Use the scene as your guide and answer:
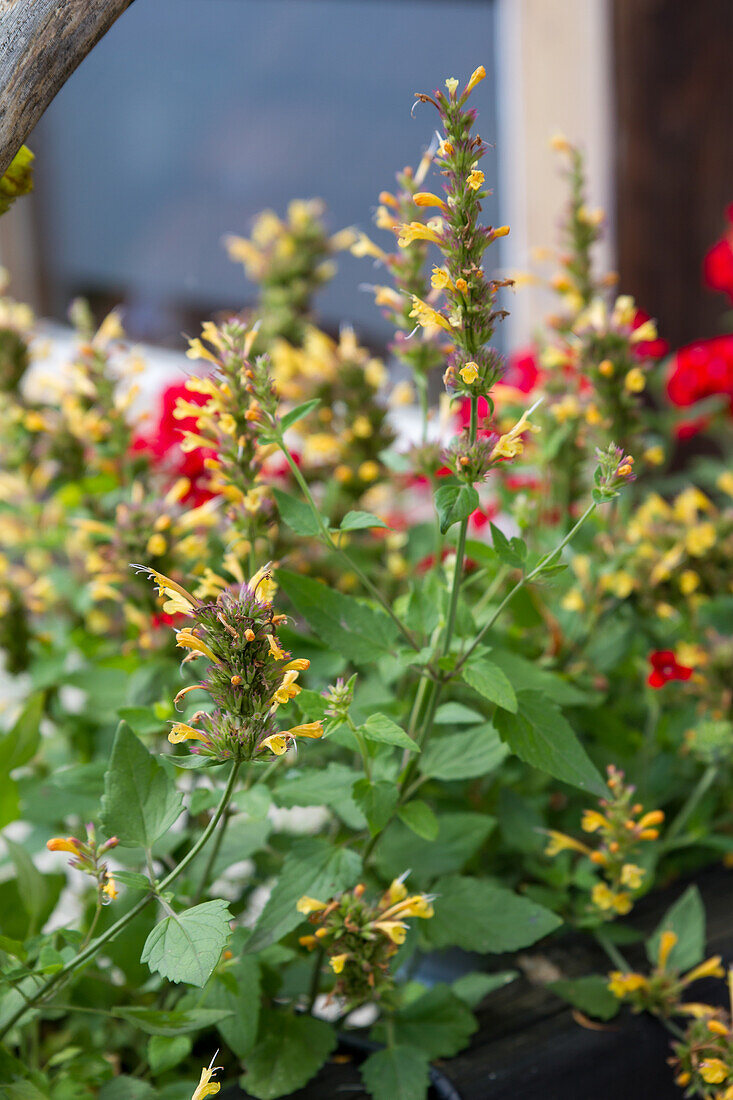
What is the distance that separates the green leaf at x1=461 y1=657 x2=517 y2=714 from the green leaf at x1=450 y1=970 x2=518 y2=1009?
23 centimetres

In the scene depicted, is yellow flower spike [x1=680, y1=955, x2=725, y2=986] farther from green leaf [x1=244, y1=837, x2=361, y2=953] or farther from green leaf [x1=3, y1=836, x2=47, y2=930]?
green leaf [x1=3, y1=836, x2=47, y2=930]

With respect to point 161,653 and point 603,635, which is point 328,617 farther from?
point 603,635

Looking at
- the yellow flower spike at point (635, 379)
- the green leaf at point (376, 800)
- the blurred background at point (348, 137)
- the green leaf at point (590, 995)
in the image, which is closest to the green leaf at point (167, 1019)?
the green leaf at point (376, 800)

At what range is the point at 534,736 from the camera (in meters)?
0.53

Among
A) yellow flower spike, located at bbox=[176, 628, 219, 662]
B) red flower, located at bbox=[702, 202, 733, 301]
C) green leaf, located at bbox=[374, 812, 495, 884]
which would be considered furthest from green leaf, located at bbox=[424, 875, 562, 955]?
red flower, located at bbox=[702, 202, 733, 301]

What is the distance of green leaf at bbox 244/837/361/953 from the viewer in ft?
1.74

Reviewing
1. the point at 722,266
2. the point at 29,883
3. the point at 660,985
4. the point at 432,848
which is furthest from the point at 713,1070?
the point at 722,266

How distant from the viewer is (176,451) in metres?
0.95

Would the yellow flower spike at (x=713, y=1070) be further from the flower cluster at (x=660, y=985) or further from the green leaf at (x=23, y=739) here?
the green leaf at (x=23, y=739)

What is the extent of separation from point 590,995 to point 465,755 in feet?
0.60

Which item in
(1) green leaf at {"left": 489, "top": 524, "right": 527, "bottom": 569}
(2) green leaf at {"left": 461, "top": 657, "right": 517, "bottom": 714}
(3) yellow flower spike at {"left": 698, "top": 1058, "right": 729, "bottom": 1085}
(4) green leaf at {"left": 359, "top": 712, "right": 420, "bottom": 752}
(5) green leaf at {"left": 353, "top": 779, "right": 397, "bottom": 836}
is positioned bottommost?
(3) yellow flower spike at {"left": 698, "top": 1058, "right": 729, "bottom": 1085}

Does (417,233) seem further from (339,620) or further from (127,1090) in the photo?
(127,1090)

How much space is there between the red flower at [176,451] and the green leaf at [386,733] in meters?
0.41

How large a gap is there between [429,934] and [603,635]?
0.35 meters
